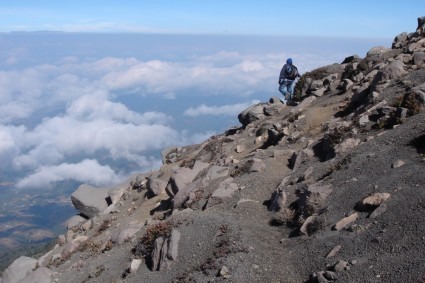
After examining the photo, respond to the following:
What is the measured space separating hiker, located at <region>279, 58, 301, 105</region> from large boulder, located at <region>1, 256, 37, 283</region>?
22.7 m

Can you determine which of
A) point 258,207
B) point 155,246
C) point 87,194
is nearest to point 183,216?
point 155,246

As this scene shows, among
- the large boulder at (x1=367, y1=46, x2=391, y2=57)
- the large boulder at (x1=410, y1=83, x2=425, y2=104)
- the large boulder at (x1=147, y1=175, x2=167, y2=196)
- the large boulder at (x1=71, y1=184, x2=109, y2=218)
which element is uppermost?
the large boulder at (x1=367, y1=46, x2=391, y2=57)

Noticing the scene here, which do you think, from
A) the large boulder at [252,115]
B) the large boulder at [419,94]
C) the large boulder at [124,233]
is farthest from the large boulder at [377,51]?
the large boulder at [124,233]

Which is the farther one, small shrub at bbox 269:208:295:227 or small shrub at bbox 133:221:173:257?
small shrub at bbox 133:221:173:257

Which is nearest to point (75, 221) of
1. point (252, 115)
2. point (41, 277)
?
point (41, 277)

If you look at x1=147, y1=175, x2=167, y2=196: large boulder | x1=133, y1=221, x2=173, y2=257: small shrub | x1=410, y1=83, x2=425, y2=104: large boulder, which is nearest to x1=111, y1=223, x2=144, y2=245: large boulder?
x1=133, y1=221, x2=173, y2=257: small shrub

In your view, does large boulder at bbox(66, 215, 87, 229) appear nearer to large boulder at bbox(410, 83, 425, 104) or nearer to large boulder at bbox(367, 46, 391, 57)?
large boulder at bbox(410, 83, 425, 104)

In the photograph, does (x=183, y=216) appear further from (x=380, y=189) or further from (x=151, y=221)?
(x=380, y=189)

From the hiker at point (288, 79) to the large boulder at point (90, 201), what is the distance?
16.9 meters

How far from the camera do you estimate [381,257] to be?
13.0 meters

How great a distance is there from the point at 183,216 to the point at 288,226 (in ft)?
17.1

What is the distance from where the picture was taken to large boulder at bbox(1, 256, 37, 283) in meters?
26.0

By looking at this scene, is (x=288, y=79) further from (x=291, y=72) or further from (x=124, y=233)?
(x=124, y=233)

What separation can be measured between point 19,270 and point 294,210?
17876 mm
